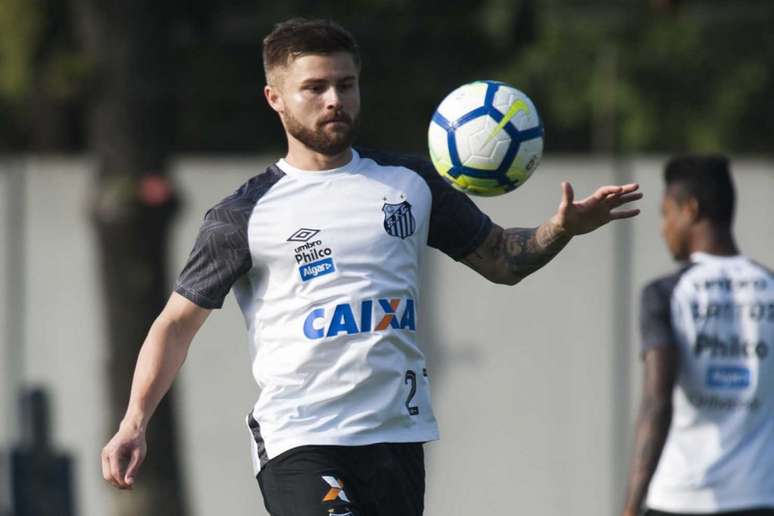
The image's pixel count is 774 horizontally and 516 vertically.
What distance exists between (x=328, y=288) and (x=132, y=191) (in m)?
6.24

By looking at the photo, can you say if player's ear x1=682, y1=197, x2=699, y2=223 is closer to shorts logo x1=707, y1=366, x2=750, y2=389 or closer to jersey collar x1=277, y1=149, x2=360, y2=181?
shorts logo x1=707, y1=366, x2=750, y2=389

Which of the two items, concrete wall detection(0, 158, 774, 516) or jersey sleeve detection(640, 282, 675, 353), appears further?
concrete wall detection(0, 158, 774, 516)

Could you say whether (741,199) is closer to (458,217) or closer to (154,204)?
(154,204)

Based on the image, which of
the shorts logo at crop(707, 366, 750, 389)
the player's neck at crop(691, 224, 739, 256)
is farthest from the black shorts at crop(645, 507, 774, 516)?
the player's neck at crop(691, 224, 739, 256)

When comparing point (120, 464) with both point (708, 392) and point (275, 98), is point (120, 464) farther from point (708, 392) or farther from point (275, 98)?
point (708, 392)

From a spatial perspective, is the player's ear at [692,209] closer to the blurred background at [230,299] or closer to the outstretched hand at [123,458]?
the outstretched hand at [123,458]

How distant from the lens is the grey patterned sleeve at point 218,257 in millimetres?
5059

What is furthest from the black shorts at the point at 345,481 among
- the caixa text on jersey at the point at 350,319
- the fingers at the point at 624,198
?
the fingers at the point at 624,198

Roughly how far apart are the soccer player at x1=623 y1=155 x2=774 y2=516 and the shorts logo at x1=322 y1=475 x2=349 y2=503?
5.53 feet

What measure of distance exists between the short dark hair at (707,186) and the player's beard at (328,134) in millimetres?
1902

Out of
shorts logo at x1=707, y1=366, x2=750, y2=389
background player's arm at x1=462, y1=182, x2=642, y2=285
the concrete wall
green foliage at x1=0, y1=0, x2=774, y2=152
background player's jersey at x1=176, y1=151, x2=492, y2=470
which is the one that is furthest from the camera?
green foliage at x1=0, y1=0, x2=774, y2=152

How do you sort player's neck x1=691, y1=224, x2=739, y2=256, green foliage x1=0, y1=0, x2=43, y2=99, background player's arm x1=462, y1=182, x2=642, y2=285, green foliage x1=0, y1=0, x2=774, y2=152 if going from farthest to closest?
green foliage x1=0, y1=0, x2=774, y2=152, green foliage x1=0, y1=0, x2=43, y2=99, player's neck x1=691, y1=224, x2=739, y2=256, background player's arm x1=462, y1=182, x2=642, y2=285

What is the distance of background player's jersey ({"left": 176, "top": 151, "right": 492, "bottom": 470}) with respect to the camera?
16.3ft

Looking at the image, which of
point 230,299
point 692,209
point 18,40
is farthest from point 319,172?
point 18,40
